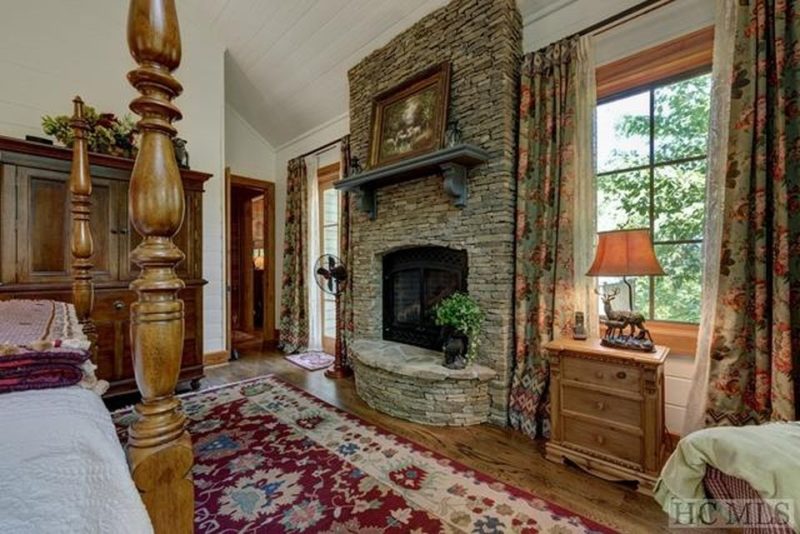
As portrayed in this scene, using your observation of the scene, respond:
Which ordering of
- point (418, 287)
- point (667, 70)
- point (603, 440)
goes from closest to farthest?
point (603, 440) < point (667, 70) < point (418, 287)

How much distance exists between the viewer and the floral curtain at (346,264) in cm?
367

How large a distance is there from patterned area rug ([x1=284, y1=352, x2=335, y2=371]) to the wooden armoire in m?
1.18

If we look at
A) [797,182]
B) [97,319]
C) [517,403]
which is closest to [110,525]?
[517,403]

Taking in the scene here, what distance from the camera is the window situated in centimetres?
451

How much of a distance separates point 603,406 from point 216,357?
3.70 metres

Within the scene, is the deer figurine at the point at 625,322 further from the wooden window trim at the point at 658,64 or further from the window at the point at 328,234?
the window at the point at 328,234

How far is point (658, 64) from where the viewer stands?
6.97ft

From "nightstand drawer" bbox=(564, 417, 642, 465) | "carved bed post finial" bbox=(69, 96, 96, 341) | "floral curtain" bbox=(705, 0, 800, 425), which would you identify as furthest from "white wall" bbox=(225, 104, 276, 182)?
"floral curtain" bbox=(705, 0, 800, 425)

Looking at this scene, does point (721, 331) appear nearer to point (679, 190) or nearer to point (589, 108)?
point (679, 190)

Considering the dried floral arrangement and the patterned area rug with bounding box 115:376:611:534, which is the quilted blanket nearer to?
the patterned area rug with bounding box 115:376:611:534

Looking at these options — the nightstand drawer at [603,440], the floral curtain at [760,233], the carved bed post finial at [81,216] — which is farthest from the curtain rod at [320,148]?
the nightstand drawer at [603,440]

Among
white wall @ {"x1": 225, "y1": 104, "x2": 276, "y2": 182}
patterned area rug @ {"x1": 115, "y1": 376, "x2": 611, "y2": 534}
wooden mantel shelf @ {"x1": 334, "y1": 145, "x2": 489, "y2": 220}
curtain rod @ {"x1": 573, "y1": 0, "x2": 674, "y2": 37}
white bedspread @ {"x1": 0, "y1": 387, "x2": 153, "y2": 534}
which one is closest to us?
white bedspread @ {"x1": 0, "y1": 387, "x2": 153, "y2": 534}

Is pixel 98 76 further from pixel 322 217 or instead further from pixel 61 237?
pixel 322 217

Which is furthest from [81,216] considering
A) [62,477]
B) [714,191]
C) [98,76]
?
[714,191]
